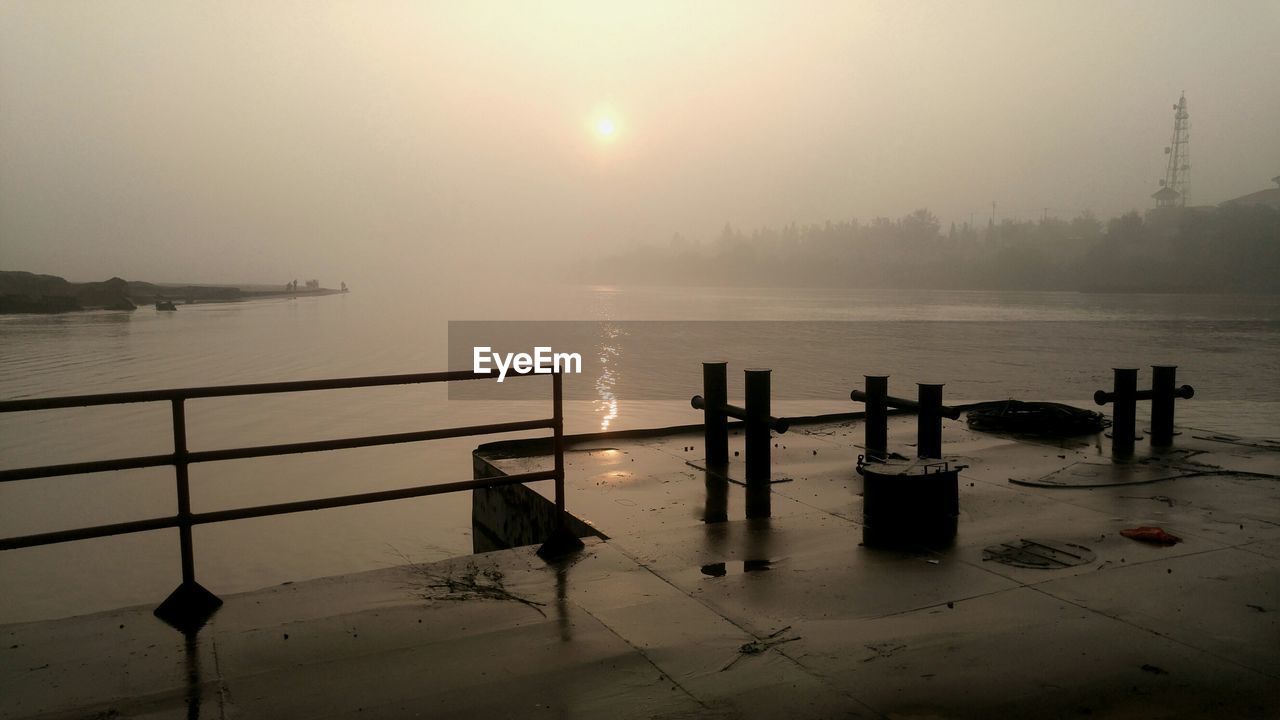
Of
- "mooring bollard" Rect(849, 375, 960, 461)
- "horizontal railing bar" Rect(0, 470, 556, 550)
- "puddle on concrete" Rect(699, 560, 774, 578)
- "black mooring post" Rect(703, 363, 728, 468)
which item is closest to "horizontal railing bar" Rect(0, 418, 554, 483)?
"horizontal railing bar" Rect(0, 470, 556, 550)

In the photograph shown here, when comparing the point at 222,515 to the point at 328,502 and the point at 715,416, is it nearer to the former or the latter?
the point at 328,502

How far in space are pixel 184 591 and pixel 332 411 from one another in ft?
76.7

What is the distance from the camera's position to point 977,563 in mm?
5418

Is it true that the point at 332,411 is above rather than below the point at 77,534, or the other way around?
below

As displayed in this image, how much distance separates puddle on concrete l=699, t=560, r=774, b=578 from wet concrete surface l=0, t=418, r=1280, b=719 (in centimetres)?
2

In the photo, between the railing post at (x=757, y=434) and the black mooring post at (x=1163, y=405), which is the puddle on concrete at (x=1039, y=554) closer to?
the railing post at (x=757, y=434)

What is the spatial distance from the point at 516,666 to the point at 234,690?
1217 mm

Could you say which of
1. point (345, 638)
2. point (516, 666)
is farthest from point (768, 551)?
point (345, 638)

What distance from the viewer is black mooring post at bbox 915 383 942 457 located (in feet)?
27.7

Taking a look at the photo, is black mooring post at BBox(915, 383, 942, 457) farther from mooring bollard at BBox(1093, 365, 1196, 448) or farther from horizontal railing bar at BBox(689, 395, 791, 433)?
mooring bollard at BBox(1093, 365, 1196, 448)

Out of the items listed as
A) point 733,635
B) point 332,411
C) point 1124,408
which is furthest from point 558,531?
point 332,411

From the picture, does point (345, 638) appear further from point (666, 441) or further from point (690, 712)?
point (666, 441)

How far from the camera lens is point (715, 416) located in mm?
8344

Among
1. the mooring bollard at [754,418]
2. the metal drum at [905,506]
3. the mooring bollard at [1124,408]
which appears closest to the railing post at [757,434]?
the mooring bollard at [754,418]
